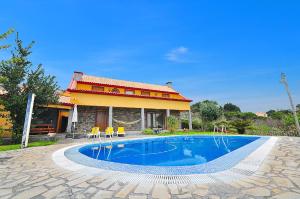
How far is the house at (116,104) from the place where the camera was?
55.3 feet

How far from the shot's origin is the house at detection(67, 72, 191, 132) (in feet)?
55.3

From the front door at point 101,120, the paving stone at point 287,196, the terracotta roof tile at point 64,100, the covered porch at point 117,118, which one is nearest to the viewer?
the paving stone at point 287,196

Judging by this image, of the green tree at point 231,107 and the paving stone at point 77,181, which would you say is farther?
the green tree at point 231,107

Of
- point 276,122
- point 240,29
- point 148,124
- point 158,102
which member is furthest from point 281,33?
point 148,124

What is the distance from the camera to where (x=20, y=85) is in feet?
39.1

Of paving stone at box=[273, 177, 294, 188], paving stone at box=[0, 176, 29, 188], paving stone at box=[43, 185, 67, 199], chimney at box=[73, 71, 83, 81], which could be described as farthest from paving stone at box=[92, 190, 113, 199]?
chimney at box=[73, 71, 83, 81]

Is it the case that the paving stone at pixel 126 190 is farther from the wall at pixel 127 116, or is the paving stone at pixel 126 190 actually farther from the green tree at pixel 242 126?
the green tree at pixel 242 126

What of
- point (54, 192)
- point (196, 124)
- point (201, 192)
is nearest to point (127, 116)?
point (196, 124)

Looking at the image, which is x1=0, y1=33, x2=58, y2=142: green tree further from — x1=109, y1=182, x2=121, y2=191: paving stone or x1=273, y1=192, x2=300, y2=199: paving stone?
x1=273, y1=192, x2=300, y2=199: paving stone

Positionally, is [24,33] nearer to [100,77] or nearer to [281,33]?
[100,77]

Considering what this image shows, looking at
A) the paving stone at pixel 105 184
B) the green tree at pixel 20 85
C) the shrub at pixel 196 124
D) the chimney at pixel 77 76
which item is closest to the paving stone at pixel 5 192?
the paving stone at pixel 105 184

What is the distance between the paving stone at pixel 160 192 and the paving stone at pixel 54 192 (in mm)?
1797

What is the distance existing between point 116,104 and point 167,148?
8492 millimetres

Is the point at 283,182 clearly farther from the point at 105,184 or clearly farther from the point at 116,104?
the point at 116,104
